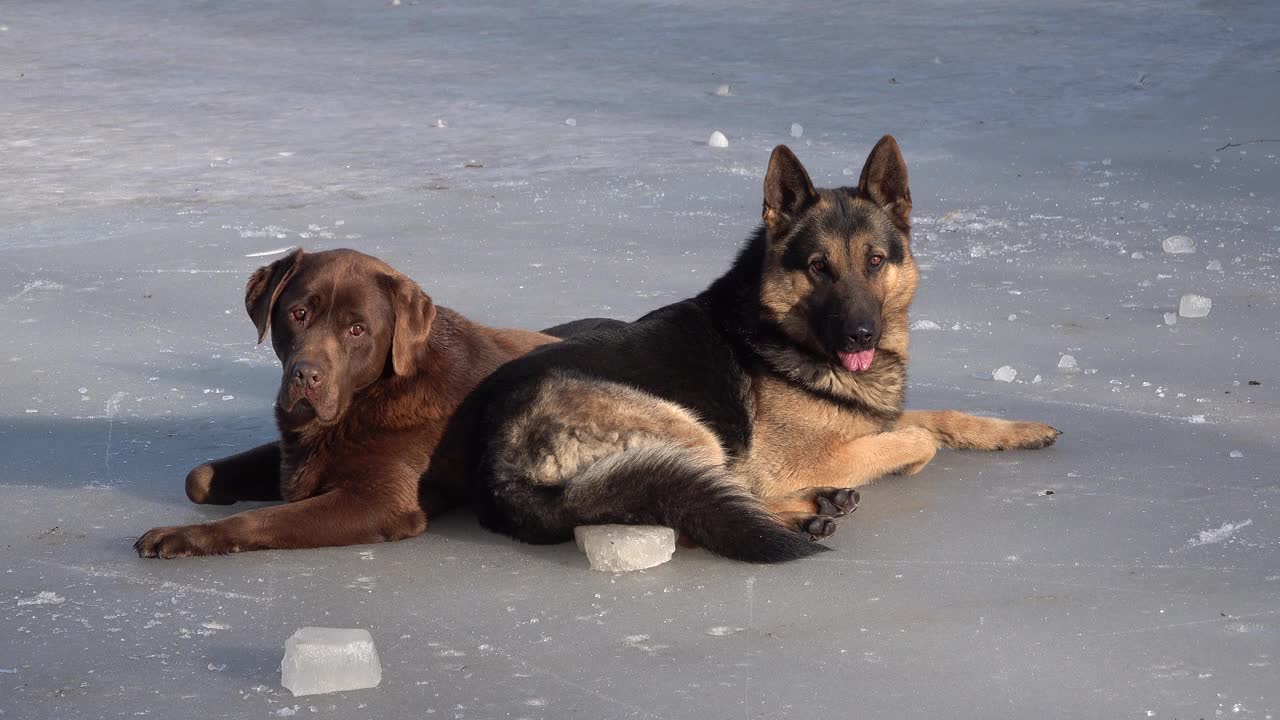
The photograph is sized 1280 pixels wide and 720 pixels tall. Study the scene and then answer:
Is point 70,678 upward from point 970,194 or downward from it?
downward

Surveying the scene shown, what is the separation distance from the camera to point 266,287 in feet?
16.5

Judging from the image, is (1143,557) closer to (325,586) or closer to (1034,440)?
(1034,440)

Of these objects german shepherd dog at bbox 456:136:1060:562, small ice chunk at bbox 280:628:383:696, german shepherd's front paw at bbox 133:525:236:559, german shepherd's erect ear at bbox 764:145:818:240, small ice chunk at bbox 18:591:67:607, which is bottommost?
small ice chunk at bbox 18:591:67:607

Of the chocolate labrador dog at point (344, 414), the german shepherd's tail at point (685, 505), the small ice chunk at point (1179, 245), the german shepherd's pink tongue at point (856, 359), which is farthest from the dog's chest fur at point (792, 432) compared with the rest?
the small ice chunk at point (1179, 245)

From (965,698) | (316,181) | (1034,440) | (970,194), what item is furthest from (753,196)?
(965,698)

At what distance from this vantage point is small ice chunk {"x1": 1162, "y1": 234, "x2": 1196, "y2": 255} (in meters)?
8.33

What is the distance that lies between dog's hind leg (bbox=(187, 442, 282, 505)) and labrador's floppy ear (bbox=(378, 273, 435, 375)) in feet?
2.28

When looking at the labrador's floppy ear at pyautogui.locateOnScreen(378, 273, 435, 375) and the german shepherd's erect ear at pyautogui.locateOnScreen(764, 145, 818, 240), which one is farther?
the german shepherd's erect ear at pyautogui.locateOnScreen(764, 145, 818, 240)

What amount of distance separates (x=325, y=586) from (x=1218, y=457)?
3220 millimetres

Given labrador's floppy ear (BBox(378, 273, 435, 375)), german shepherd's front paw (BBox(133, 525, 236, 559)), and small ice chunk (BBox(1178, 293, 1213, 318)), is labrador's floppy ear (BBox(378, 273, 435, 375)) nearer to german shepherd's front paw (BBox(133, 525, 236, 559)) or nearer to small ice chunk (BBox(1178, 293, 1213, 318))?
german shepherd's front paw (BBox(133, 525, 236, 559))

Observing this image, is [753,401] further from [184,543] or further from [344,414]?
[184,543]

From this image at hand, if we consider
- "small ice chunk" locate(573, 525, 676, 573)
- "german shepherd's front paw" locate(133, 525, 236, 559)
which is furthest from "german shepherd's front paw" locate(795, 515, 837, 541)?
"german shepherd's front paw" locate(133, 525, 236, 559)

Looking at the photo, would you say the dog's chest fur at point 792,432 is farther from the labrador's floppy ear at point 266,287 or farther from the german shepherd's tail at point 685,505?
the labrador's floppy ear at point 266,287

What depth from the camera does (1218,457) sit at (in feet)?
17.7
